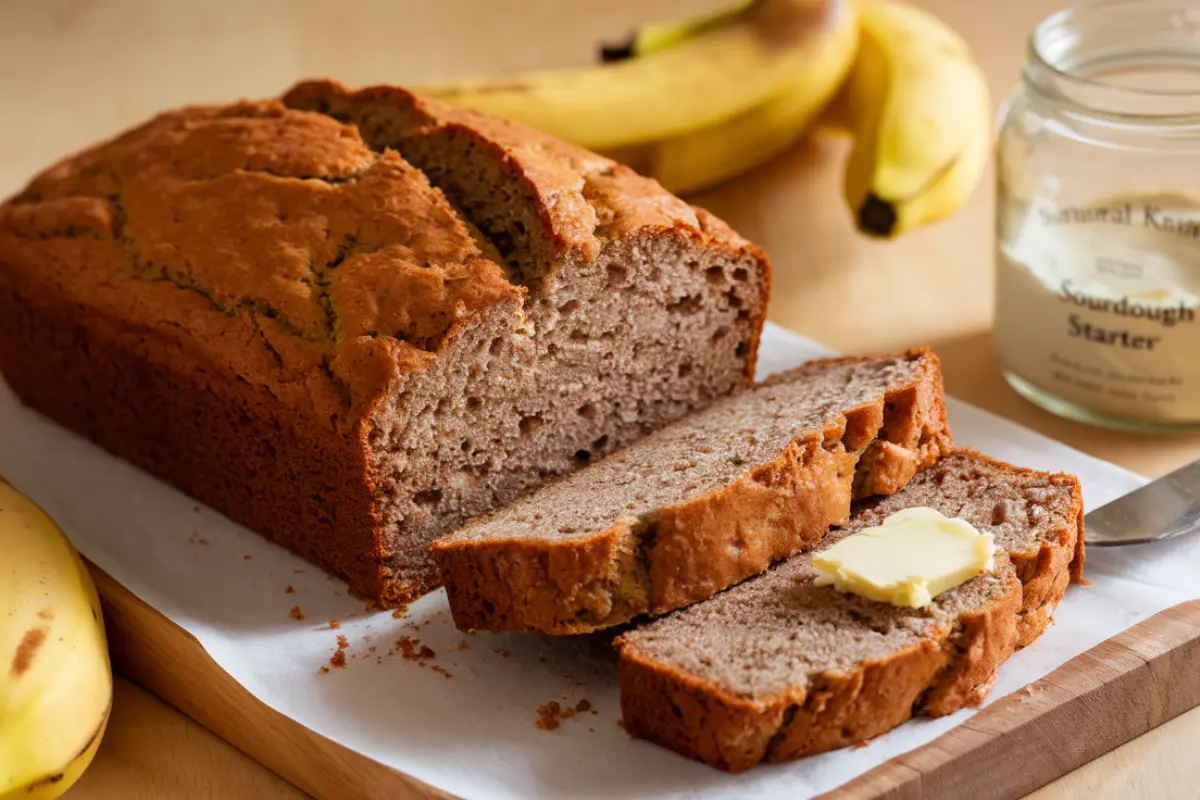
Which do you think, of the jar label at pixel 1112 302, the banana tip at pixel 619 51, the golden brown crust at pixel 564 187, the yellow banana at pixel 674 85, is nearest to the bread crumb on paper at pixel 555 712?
the golden brown crust at pixel 564 187

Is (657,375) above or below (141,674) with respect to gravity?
above

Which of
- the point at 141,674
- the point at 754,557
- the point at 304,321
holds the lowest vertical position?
the point at 141,674

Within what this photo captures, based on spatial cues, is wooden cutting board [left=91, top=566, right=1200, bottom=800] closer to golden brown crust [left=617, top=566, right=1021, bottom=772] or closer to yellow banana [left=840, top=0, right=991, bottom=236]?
golden brown crust [left=617, top=566, right=1021, bottom=772]

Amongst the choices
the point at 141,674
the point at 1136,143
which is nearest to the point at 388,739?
the point at 141,674

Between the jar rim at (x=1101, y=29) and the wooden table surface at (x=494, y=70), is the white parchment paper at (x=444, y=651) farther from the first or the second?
the jar rim at (x=1101, y=29)

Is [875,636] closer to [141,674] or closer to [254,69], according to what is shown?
[141,674]

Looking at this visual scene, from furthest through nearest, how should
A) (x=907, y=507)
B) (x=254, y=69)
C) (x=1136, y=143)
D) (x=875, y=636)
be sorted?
(x=254, y=69)
(x=1136, y=143)
(x=907, y=507)
(x=875, y=636)

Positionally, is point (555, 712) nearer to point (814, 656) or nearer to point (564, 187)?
point (814, 656)
